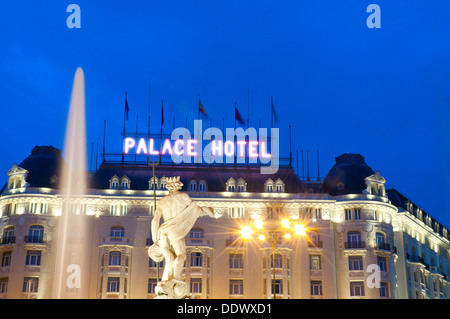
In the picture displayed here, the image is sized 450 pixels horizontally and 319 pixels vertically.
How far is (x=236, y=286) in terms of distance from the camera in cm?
8525

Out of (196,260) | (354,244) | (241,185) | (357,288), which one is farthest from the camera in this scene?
(241,185)

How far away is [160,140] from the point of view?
97.2m

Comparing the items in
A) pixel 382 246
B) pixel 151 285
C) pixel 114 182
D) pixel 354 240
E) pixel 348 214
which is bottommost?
pixel 151 285

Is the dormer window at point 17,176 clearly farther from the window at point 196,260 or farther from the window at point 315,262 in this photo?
the window at point 315,262

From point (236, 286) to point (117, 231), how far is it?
17055mm

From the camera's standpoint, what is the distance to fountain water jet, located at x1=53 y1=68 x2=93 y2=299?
83.2 meters

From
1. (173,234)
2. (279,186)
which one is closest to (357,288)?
(279,186)

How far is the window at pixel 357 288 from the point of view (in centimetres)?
8494

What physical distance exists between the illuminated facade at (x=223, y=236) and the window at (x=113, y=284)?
4.9 inches

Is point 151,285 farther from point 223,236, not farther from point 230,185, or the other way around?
point 230,185

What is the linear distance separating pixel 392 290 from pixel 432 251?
25992 mm

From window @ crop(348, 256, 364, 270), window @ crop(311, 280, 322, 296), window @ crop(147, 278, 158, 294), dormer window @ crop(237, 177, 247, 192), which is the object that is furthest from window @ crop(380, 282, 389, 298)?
window @ crop(147, 278, 158, 294)
